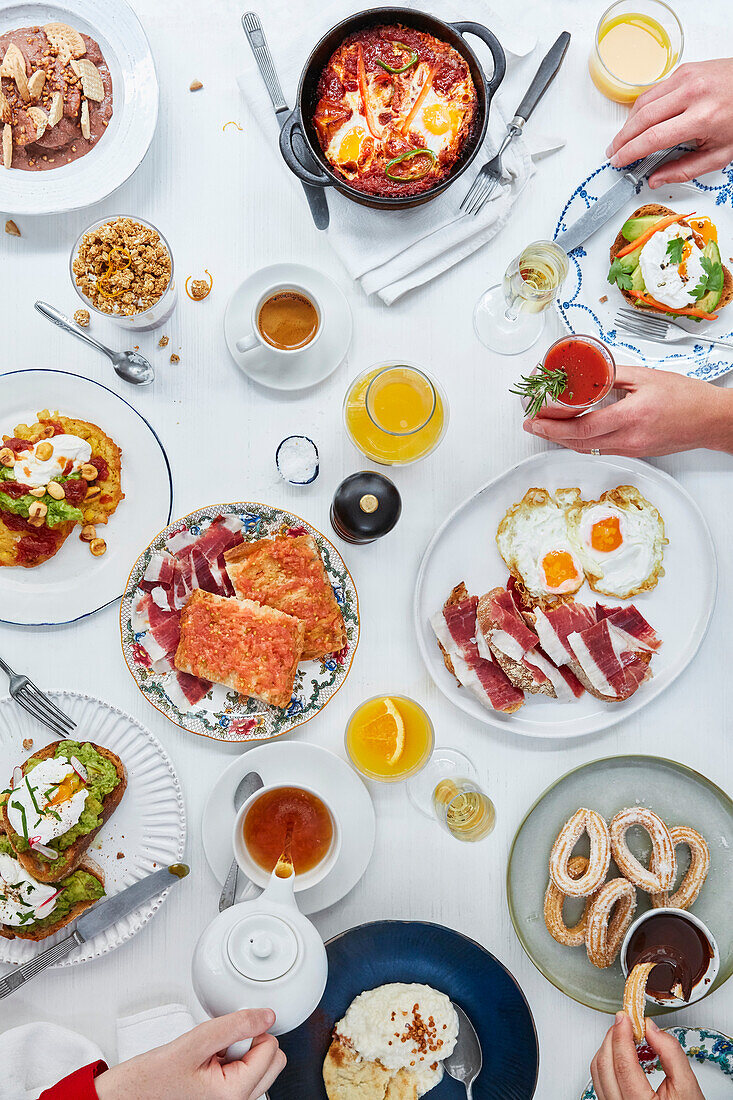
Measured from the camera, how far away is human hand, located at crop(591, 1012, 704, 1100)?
2.07 m

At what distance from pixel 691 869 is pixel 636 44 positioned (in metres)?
2.47

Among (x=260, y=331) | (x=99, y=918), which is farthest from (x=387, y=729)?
(x=260, y=331)

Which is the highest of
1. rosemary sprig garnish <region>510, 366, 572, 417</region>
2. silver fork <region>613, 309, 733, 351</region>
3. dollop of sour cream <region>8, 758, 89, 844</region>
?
silver fork <region>613, 309, 733, 351</region>

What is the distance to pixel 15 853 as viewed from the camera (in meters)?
2.24

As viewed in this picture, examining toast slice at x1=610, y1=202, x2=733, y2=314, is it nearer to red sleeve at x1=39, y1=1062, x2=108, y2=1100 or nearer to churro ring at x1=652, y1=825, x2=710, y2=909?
Answer: churro ring at x1=652, y1=825, x2=710, y2=909

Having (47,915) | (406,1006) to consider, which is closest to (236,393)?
(47,915)

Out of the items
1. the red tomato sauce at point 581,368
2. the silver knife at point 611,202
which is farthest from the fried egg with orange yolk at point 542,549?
the silver knife at point 611,202

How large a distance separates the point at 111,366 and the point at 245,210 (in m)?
0.63

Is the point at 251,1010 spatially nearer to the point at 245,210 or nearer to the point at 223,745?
the point at 223,745

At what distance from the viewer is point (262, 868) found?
232 centimetres

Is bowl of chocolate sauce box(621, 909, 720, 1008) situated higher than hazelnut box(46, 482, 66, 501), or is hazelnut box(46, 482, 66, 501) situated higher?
hazelnut box(46, 482, 66, 501)

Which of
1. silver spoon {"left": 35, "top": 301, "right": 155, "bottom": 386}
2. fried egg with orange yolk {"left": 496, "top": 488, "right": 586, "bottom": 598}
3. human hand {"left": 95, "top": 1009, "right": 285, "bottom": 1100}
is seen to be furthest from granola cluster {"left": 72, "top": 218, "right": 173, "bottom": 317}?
human hand {"left": 95, "top": 1009, "right": 285, "bottom": 1100}

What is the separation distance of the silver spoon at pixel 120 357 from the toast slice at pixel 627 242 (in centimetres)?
143

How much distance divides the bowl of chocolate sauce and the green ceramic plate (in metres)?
0.10
